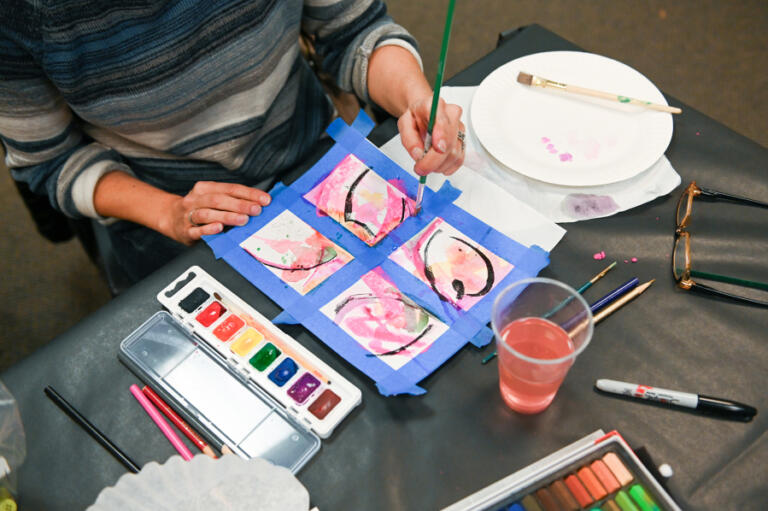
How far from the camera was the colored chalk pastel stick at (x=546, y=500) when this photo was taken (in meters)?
0.56

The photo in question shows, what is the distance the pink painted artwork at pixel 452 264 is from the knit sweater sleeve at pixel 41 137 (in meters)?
0.47

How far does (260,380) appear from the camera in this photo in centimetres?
65

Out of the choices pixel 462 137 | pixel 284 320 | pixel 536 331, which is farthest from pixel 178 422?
pixel 462 137

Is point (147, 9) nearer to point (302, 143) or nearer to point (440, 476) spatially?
point (302, 143)

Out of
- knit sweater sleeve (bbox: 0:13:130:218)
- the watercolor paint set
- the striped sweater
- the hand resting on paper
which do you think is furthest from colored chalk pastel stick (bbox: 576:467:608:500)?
knit sweater sleeve (bbox: 0:13:130:218)

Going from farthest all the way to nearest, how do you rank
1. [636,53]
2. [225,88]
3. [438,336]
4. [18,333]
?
[636,53] → [18,333] → [225,88] → [438,336]

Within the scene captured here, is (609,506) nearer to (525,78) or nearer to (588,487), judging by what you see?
(588,487)

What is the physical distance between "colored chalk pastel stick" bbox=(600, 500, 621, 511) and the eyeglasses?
281 mm

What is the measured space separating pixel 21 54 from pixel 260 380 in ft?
1.60

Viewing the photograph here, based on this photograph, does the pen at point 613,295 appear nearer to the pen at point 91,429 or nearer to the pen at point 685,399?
the pen at point 685,399

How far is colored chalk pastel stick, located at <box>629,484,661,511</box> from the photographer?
0.55m

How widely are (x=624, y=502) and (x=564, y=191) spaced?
1.28ft

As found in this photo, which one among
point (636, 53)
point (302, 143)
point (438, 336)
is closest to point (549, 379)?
point (438, 336)

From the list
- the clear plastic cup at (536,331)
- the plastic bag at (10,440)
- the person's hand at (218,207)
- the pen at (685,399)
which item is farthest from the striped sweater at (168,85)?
the pen at (685,399)
